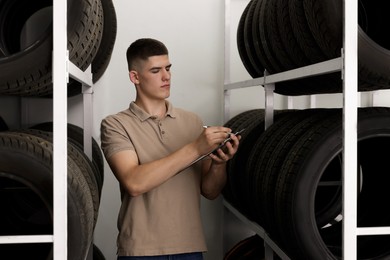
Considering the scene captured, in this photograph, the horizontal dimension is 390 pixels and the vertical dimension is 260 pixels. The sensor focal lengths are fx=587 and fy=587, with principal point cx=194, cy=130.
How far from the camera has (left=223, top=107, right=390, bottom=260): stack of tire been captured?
1962 millimetres

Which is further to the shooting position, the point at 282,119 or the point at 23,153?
the point at 282,119

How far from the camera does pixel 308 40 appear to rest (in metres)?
2.09

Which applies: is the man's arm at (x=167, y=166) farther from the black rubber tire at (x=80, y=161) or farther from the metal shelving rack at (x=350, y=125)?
the metal shelving rack at (x=350, y=125)

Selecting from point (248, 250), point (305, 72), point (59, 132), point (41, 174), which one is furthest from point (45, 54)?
point (248, 250)

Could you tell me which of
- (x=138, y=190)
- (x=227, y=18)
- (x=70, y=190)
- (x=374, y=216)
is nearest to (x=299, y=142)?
(x=374, y=216)

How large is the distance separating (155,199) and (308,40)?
0.92 m

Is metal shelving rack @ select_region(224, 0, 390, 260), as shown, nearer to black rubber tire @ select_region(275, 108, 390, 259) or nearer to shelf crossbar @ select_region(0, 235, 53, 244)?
black rubber tire @ select_region(275, 108, 390, 259)

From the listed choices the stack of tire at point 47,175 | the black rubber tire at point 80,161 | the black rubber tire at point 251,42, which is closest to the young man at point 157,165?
the black rubber tire at point 80,161

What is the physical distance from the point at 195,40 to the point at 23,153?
2.04 meters

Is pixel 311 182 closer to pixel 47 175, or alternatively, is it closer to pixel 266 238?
pixel 266 238

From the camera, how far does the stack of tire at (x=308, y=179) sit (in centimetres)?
196

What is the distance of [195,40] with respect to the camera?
12.1 ft

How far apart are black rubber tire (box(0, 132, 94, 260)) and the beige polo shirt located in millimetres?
516

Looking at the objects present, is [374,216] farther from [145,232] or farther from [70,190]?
[70,190]
